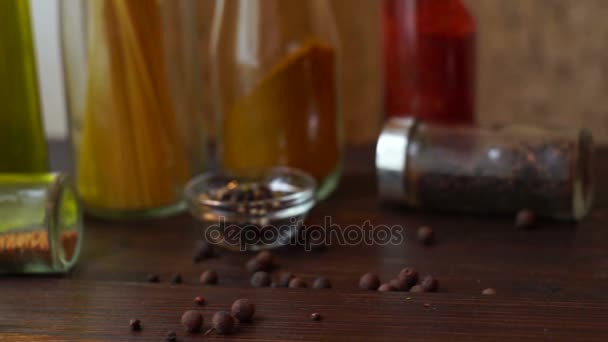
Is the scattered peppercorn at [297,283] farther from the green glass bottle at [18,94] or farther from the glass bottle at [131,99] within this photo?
the green glass bottle at [18,94]

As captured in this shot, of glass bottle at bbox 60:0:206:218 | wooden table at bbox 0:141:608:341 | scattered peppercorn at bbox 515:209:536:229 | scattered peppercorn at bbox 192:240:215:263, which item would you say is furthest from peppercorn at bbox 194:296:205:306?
scattered peppercorn at bbox 515:209:536:229

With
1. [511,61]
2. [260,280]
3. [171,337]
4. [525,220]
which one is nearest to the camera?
[171,337]

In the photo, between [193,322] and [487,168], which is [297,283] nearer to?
[193,322]

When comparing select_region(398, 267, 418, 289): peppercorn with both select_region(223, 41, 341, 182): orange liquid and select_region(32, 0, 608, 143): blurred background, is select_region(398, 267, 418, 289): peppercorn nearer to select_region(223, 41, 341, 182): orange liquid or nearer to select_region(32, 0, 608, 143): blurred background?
select_region(223, 41, 341, 182): orange liquid

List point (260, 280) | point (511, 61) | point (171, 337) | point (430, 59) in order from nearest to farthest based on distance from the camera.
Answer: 1. point (171, 337)
2. point (260, 280)
3. point (430, 59)
4. point (511, 61)

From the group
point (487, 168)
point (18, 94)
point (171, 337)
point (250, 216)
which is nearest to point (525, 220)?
point (487, 168)

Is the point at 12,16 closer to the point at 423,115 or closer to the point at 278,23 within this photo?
the point at 278,23
